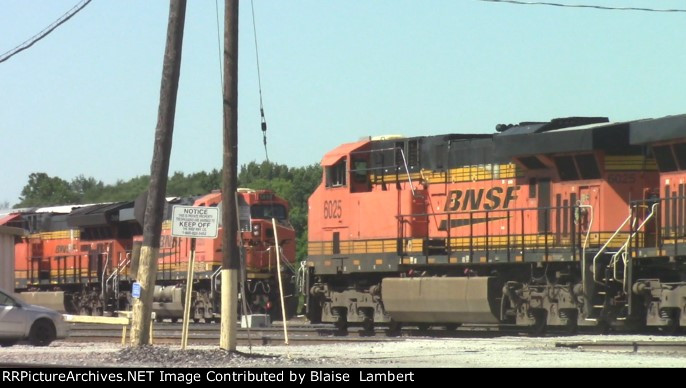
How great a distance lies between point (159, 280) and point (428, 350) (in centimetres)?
1896

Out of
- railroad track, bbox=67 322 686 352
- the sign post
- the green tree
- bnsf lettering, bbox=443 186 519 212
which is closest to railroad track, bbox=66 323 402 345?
railroad track, bbox=67 322 686 352

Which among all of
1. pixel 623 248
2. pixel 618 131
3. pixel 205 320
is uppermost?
pixel 618 131

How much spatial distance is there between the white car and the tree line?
47.7m

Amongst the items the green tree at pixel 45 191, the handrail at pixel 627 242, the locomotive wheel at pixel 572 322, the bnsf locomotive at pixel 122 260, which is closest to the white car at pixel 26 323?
the bnsf locomotive at pixel 122 260

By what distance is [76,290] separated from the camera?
4106 cm

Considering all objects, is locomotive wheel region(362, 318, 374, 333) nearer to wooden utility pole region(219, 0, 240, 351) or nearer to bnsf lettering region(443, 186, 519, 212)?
bnsf lettering region(443, 186, 519, 212)

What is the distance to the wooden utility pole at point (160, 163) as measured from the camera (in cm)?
1739

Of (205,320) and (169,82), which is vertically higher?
(169,82)

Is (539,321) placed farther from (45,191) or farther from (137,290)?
(45,191)

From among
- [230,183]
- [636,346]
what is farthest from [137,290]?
[636,346]

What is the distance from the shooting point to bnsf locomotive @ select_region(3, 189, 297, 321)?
112 feet

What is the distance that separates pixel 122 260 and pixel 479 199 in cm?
1681
